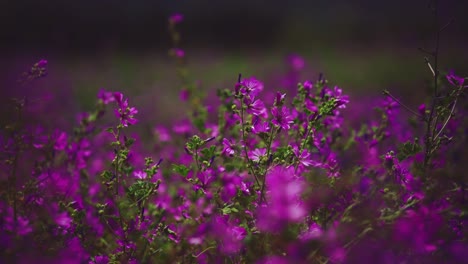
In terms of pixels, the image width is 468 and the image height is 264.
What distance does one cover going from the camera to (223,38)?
13289mm

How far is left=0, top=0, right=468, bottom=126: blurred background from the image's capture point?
9.25 m

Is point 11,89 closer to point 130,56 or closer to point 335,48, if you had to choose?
point 130,56

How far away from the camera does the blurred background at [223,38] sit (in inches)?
364

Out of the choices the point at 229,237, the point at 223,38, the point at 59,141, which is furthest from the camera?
the point at 223,38

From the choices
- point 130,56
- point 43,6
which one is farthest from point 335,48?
point 43,6

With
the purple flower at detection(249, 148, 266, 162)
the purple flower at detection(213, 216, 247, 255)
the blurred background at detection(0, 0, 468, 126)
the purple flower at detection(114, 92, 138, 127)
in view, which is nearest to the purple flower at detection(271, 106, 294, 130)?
the purple flower at detection(249, 148, 266, 162)

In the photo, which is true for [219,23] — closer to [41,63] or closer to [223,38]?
[223,38]

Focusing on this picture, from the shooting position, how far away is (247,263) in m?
1.36

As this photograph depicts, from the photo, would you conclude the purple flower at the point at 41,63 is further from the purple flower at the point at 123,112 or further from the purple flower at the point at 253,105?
the purple flower at the point at 253,105

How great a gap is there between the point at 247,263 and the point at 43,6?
11960mm

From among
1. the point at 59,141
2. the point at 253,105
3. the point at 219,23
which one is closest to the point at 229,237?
the point at 253,105

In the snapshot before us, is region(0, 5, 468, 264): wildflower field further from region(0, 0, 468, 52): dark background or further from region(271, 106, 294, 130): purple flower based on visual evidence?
region(0, 0, 468, 52): dark background

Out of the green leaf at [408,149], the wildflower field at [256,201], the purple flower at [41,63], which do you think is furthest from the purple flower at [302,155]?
the purple flower at [41,63]

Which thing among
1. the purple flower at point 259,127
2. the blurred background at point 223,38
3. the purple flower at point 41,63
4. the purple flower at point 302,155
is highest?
the purple flower at point 41,63
